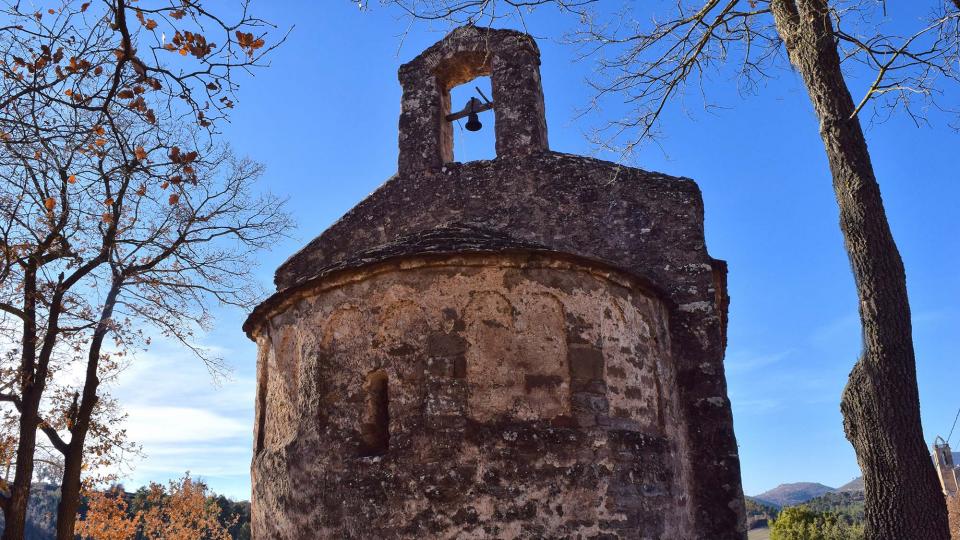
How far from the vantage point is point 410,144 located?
8.20m

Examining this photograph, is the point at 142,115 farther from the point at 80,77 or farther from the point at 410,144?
the point at 410,144

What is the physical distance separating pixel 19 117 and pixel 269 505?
357 centimetres

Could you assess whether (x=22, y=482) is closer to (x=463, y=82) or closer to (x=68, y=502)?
(x=68, y=502)

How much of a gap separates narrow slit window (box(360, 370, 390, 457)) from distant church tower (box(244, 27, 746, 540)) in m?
0.01

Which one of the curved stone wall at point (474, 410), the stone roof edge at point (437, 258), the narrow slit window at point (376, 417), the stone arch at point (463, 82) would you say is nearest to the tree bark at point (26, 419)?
the stone roof edge at point (437, 258)

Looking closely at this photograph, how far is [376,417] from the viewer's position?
18.1ft

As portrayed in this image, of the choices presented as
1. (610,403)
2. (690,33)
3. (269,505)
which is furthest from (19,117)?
(690,33)

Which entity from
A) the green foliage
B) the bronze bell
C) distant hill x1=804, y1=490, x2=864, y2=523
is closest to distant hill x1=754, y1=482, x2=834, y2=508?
distant hill x1=804, y1=490, x2=864, y2=523

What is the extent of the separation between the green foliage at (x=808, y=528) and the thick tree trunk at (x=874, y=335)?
24.2m

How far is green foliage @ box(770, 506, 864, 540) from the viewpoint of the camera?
2528 centimetres

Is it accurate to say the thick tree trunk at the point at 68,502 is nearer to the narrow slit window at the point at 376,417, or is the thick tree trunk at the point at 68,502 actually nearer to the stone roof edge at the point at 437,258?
the stone roof edge at the point at 437,258

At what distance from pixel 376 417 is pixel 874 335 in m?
3.47

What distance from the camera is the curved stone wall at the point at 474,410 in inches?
199

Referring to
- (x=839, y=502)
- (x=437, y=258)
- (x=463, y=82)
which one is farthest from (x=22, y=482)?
(x=839, y=502)
